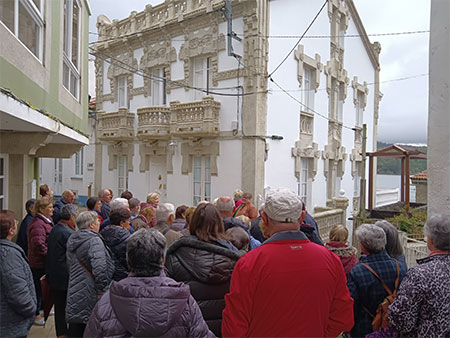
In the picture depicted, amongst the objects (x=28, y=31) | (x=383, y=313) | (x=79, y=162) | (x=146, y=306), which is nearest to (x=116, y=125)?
(x=79, y=162)

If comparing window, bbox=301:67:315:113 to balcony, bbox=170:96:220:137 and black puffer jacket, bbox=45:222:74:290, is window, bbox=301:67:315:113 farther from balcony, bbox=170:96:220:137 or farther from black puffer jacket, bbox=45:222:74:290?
black puffer jacket, bbox=45:222:74:290

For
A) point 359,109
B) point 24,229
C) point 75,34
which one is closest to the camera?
point 24,229

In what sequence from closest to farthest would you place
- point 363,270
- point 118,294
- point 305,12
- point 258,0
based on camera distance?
point 118,294 < point 363,270 < point 258,0 < point 305,12

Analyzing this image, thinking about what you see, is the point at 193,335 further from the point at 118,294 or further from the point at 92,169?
the point at 92,169

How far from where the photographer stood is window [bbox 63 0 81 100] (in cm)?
711

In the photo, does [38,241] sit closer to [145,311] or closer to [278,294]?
[145,311]

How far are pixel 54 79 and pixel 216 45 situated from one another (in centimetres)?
788

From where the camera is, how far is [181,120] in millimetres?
13227

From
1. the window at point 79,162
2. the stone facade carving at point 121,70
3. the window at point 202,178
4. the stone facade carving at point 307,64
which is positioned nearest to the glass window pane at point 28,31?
the window at point 202,178

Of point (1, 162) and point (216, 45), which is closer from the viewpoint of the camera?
point (1, 162)

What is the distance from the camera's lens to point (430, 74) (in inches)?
160

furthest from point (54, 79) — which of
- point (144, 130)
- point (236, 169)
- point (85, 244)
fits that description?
point (144, 130)

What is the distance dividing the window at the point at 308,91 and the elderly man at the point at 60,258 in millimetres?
11593

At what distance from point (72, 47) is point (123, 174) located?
1008 centimetres
